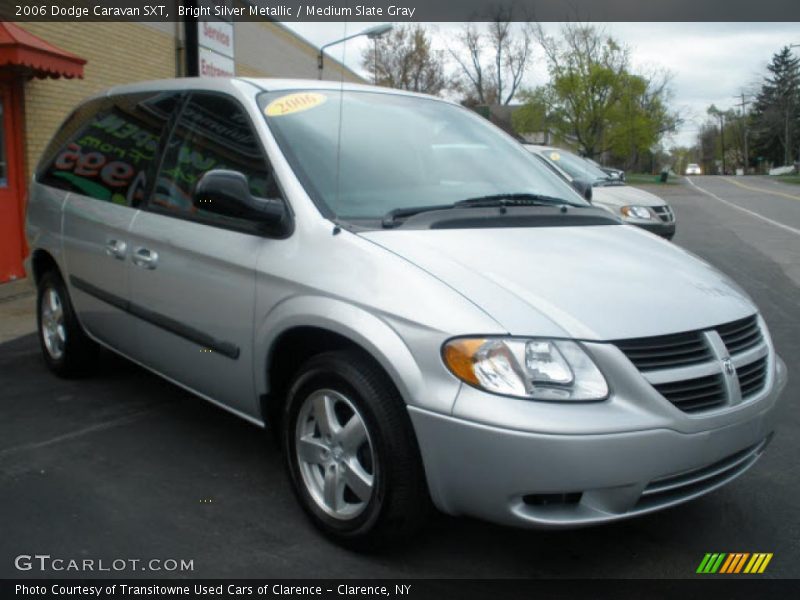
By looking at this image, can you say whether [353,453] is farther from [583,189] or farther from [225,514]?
[583,189]

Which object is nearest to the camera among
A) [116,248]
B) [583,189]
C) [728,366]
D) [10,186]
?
[728,366]

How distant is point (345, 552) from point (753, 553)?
1513mm

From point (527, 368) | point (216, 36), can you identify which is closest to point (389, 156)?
point (527, 368)

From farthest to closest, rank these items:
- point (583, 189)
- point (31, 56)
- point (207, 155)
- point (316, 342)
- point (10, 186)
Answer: point (10, 186)
point (31, 56)
point (583, 189)
point (207, 155)
point (316, 342)

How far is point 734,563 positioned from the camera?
2.95 metres

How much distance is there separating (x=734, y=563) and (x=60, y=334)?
13.2ft

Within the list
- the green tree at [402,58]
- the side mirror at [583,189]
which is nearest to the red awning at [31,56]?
the side mirror at [583,189]

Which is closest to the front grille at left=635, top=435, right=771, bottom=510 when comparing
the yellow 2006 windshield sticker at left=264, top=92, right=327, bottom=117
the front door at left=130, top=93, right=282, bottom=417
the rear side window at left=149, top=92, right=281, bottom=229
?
the front door at left=130, top=93, right=282, bottom=417

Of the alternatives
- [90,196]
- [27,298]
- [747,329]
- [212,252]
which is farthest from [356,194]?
[27,298]

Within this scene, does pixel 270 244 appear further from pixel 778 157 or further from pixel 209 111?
pixel 778 157

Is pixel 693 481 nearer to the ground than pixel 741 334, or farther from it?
nearer to the ground

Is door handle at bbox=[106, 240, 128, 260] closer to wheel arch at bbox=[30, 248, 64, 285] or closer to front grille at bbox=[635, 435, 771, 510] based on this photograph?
wheel arch at bbox=[30, 248, 64, 285]

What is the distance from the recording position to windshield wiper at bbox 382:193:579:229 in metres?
3.22

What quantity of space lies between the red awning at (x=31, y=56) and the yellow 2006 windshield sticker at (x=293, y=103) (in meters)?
A: 5.03
